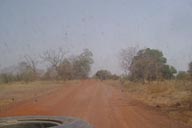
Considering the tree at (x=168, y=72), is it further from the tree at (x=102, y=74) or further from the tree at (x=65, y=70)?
the tree at (x=102, y=74)

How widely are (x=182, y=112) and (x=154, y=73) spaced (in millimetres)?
40702

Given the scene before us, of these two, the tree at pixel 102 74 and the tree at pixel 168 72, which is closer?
the tree at pixel 168 72

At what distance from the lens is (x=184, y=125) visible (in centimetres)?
1249

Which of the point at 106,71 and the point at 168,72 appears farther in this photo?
the point at 106,71

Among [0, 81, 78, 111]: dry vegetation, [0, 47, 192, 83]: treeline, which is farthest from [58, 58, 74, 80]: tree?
[0, 81, 78, 111]: dry vegetation

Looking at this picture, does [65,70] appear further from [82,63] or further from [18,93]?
[18,93]

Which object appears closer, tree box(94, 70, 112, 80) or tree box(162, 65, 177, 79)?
tree box(162, 65, 177, 79)

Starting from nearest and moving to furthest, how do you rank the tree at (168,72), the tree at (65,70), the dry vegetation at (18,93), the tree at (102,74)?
1. the dry vegetation at (18,93)
2. the tree at (168,72)
3. the tree at (65,70)
4. the tree at (102,74)

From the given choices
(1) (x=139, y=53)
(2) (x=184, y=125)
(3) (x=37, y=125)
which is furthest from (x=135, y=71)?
(3) (x=37, y=125)

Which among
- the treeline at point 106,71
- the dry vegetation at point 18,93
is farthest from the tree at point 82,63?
the dry vegetation at point 18,93

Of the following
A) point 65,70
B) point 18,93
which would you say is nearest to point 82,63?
point 65,70

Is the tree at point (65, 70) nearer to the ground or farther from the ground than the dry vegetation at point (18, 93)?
farther from the ground

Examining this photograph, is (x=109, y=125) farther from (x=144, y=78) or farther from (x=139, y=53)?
(x=139, y=53)

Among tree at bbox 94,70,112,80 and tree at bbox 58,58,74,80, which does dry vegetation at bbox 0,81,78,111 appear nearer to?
tree at bbox 58,58,74,80
